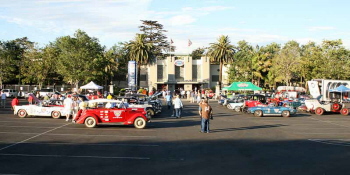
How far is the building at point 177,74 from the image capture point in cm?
7212

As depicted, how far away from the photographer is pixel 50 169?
28.7 feet

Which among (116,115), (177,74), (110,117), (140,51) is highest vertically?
(140,51)

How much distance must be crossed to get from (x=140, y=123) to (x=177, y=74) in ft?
184

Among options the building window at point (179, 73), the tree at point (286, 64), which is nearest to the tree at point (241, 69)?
the tree at point (286, 64)

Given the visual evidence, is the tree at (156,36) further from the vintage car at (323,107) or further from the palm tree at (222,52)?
the vintage car at (323,107)

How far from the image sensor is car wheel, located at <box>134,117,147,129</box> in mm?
17531

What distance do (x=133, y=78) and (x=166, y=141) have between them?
33762 millimetres

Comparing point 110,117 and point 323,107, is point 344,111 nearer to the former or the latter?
point 323,107

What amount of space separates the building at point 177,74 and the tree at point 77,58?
14522mm

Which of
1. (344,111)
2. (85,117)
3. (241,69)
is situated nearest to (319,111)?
(344,111)

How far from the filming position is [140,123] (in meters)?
17.6

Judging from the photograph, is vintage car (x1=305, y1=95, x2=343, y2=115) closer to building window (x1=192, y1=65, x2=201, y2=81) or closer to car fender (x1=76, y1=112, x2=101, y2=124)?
car fender (x1=76, y1=112, x2=101, y2=124)

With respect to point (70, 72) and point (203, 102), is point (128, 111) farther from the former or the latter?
point (70, 72)

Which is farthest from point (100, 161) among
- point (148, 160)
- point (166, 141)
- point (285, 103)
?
point (285, 103)
